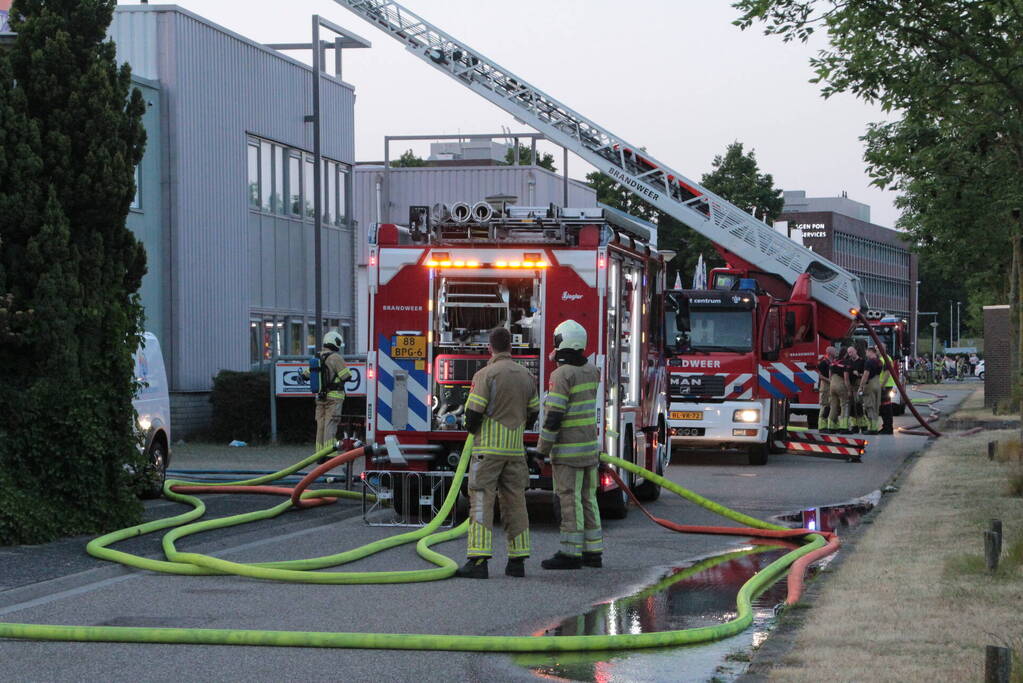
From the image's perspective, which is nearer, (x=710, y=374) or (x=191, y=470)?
(x=191, y=470)

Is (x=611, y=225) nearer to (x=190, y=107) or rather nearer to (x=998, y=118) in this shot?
(x=998, y=118)

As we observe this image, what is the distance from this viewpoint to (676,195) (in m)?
27.1

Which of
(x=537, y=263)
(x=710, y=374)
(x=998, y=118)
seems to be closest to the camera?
(x=537, y=263)

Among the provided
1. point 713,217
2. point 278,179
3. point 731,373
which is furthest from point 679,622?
point 278,179

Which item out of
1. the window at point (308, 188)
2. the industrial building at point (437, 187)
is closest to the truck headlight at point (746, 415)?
the window at point (308, 188)

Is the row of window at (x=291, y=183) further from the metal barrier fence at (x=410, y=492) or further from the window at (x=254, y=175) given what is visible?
the metal barrier fence at (x=410, y=492)

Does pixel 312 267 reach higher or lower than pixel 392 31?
lower

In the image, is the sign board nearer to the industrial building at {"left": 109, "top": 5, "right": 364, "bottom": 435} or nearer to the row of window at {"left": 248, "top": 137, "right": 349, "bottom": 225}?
the industrial building at {"left": 109, "top": 5, "right": 364, "bottom": 435}

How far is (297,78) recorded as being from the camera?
32250 millimetres

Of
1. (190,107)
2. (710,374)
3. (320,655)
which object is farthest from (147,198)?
(320,655)

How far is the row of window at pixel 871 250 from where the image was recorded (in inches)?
5541

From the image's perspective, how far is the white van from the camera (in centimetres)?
1619

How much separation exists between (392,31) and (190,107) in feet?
13.5

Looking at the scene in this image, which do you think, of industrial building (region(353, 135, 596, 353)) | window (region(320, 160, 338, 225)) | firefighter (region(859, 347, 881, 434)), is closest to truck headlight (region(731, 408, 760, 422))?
firefighter (region(859, 347, 881, 434))
